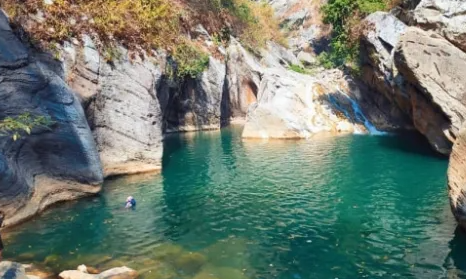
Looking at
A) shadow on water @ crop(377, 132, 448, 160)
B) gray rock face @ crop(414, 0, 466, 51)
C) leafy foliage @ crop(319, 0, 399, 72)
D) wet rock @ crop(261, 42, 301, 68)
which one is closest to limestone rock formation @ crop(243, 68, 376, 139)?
shadow on water @ crop(377, 132, 448, 160)

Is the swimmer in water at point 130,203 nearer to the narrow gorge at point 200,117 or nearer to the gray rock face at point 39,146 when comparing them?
the narrow gorge at point 200,117

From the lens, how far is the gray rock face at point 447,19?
29.2 m

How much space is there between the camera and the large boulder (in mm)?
28516

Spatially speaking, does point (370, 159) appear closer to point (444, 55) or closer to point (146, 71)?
point (444, 55)

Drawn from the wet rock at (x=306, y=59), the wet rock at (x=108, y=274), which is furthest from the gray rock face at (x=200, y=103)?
the wet rock at (x=108, y=274)

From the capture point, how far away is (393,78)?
3684 cm

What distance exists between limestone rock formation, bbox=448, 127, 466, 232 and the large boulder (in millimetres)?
14771

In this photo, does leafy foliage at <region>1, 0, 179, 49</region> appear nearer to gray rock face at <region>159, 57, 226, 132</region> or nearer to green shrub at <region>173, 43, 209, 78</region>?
green shrub at <region>173, 43, 209, 78</region>

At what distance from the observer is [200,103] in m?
52.5

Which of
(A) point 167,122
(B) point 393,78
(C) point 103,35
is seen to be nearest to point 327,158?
(B) point 393,78

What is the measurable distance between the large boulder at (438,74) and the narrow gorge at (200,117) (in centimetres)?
9

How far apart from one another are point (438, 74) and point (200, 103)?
30.1 metres

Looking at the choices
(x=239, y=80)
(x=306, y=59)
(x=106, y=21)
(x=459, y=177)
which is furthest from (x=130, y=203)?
(x=306, y=59)

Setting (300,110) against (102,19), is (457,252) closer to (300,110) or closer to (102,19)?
(102,19)
